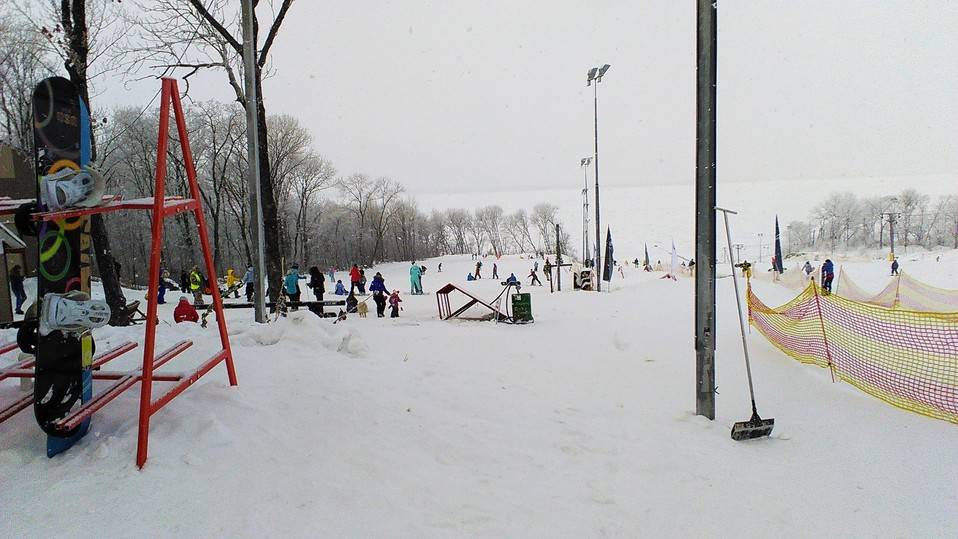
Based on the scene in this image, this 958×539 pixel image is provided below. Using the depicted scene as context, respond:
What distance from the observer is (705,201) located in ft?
18.1

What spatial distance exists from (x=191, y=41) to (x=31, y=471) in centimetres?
1217

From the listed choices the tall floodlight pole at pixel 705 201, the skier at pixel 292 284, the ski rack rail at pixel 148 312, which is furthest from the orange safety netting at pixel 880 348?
the skier at pixel 292 284

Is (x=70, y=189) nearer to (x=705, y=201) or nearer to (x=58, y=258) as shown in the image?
(x=58, y=258)

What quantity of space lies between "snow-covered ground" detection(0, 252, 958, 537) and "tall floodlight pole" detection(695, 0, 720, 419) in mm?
457

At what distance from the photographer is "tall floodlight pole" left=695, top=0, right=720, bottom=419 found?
5.39 metres

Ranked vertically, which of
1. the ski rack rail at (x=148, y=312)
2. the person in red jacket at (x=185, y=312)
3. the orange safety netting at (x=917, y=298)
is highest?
the ski rack rail at (x=148, y=312)

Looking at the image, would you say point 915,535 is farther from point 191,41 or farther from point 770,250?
point 770,250

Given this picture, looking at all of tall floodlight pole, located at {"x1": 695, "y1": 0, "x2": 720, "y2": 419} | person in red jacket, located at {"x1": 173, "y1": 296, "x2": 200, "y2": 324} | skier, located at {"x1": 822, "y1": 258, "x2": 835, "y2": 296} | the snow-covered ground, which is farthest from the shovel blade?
skier, located at {"x1": 822, "y1": 258, "x2": 835, "y2": 296}

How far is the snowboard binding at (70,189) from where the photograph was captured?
10.1 feet

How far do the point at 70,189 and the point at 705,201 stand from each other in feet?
18.5

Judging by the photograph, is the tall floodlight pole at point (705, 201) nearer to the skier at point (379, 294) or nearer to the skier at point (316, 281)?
the skier at point (379, 294)

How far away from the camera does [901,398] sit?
5.87 metres

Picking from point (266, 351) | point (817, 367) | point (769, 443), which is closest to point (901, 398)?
point (817, 367)

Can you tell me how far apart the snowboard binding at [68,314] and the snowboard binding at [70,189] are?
573 millimetres
